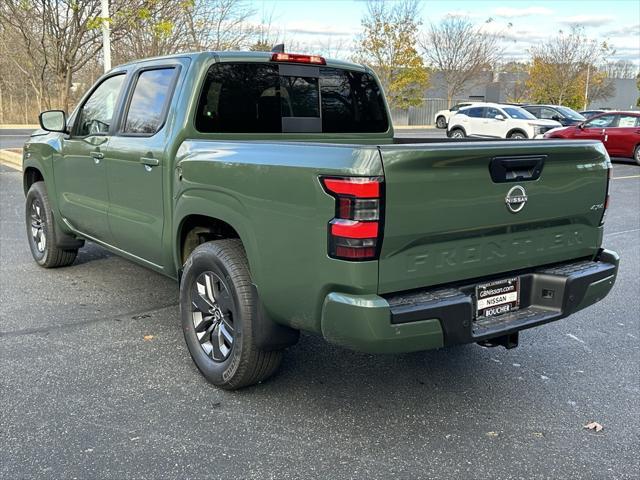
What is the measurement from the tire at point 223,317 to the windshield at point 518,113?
71.0 ft

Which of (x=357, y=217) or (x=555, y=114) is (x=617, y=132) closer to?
(x=555, y=114)

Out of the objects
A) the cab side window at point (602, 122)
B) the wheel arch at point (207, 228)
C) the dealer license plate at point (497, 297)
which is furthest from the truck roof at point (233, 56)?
the cab side window at point (602, 122)

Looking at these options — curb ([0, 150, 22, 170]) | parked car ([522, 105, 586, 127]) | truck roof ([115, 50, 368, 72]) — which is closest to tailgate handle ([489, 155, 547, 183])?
truck roof ([115, 50, 368, 72])

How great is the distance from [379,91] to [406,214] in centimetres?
240

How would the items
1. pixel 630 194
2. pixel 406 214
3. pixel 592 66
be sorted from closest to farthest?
pixel 406 214, pixel 630 194, pixel 592 66

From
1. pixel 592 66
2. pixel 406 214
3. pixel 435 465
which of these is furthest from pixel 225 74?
pixel 592 66

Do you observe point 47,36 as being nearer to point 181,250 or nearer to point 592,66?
point 181,250

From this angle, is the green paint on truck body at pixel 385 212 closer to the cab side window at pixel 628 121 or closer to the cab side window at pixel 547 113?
the cab side window at pixel 628 121

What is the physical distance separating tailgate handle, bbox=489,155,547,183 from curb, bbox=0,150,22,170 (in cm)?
1379

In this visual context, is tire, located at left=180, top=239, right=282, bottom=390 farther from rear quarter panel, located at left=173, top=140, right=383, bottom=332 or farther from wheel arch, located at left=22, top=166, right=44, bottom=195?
wheel arch, located at left=22, top=166, right=44, bottom=195

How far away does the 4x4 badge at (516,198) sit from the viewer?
305 centimetres

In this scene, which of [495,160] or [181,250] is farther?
[181,250]

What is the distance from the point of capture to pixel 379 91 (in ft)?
16.0

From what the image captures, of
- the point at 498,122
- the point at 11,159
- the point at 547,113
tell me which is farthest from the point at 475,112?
the point at 11,159
